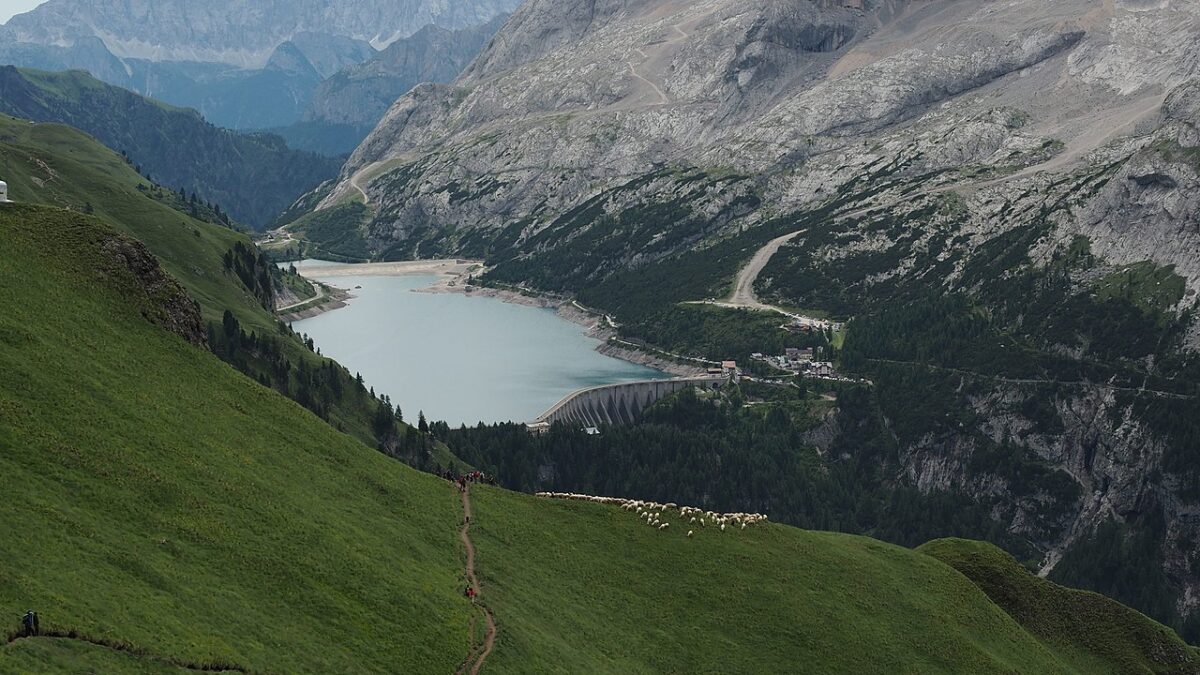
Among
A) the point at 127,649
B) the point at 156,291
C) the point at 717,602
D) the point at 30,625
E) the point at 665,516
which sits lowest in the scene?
the point at 717,602

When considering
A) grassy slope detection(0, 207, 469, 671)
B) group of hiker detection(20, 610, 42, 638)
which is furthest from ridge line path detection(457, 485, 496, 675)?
group of hiker detection(20, 610, 42, 638)

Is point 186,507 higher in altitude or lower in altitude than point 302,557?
higher

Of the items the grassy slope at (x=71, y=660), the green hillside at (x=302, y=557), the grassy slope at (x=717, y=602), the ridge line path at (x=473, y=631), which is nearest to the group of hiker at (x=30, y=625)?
the grassy slope at (x=71, y=660)

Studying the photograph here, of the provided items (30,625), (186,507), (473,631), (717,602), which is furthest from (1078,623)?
(30,625)

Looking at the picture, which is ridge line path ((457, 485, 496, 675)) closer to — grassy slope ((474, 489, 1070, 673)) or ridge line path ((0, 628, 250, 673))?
grassy slope ((474, 489, 1070, 673))

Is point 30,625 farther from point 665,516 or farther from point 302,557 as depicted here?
point 665,516

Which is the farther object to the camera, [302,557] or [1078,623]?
[1078,623]

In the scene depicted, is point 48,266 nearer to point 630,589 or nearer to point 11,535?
point 11,535

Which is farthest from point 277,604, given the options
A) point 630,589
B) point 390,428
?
point 390,428

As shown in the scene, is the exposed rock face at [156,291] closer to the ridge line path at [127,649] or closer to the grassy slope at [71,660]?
the ridge line path at [127,649]
